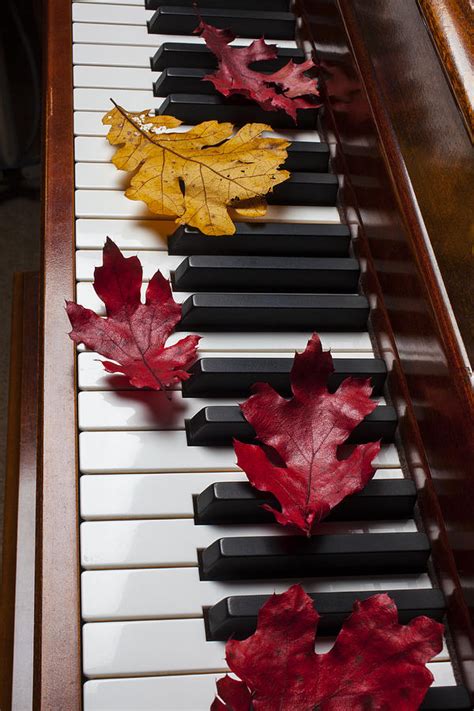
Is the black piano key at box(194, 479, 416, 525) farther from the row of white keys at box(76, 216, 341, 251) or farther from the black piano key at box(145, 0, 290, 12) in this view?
the black piano key at box(145, 0, 290, 12)

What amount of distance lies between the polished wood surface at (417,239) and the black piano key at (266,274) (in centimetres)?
4

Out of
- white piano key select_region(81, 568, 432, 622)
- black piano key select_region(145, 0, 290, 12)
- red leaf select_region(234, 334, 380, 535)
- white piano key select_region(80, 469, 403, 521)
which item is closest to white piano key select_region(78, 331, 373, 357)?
red leaf select_region(234, 334, 380, 535)

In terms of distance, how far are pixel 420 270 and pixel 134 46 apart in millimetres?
842

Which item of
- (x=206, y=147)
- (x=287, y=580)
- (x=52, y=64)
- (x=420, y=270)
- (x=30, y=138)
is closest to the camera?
(x=287, y=580)

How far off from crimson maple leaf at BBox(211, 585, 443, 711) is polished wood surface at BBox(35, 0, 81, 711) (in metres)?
0.19

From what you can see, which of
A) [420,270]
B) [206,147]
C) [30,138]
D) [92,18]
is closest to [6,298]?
[30,138]

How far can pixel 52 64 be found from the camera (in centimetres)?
177

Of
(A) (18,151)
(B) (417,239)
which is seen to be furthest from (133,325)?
(A) (18,151)

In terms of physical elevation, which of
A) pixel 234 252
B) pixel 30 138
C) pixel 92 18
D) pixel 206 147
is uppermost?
pixel 30 138

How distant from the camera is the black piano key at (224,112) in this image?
1.71m

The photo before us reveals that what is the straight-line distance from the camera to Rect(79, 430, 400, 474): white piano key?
49.8 inches

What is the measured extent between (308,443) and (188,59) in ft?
2.84

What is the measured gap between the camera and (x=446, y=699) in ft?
3.68

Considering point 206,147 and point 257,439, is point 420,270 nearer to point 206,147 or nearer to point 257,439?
point 257,439
